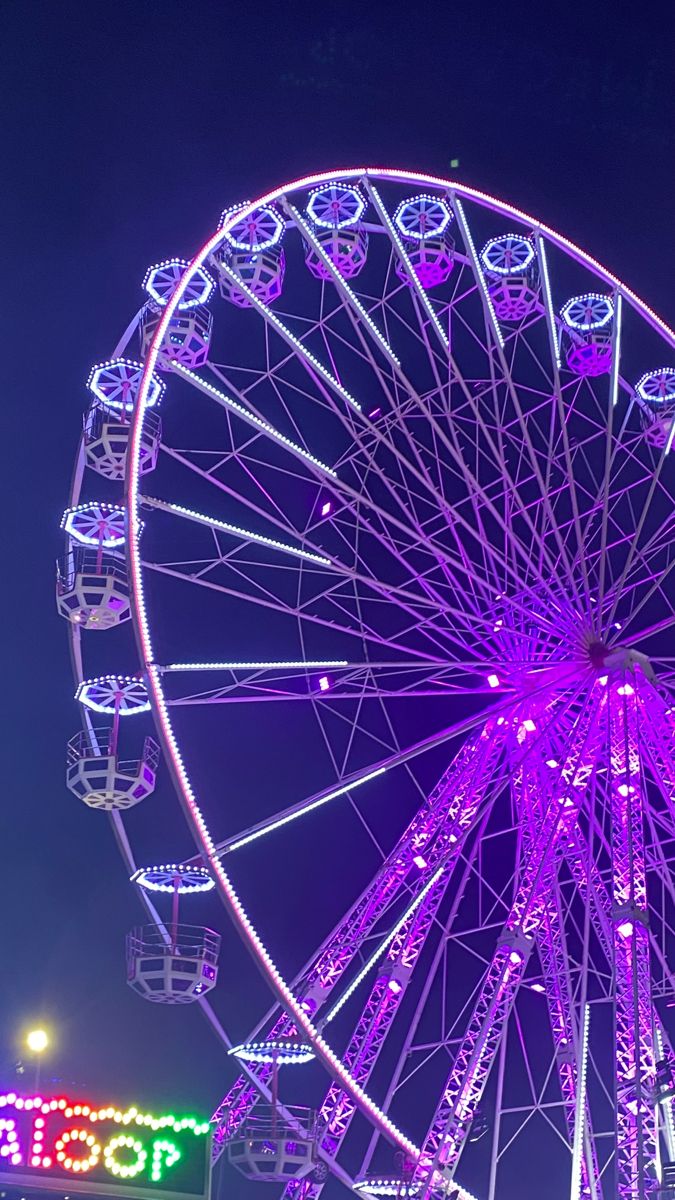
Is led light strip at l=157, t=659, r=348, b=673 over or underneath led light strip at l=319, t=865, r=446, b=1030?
over

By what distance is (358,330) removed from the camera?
2097cm

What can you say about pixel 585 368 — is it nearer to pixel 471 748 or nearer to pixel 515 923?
pixel 471 748

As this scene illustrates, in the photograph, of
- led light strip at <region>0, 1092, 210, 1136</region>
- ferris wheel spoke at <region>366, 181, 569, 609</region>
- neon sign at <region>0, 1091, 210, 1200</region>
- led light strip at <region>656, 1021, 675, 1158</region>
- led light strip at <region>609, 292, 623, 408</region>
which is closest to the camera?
neon sign at <region>0, 1091, 210, 1200</region>

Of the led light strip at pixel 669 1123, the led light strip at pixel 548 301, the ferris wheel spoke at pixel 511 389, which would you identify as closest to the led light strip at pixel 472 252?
the ferris wheel spoke at pixel 511 389

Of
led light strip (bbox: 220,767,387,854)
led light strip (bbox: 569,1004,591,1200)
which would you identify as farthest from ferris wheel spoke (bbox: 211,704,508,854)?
led light strip (bbox: 569,1004,591,1200)

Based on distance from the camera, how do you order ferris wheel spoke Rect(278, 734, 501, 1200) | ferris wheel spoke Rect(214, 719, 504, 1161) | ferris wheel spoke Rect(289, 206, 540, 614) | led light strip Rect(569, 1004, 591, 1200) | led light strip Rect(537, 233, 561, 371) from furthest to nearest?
led light strip Rect(537, 233, 561, 371)
ferris wheel spoke Rect(289, 206, 540, 614)
ferris wheel spoke Rect(278, 734, 501, 1200)
ferris wheel spoke Rect(214, 719, 504, 1161)
led light strip Rect(569, 1004, 591, 1200)

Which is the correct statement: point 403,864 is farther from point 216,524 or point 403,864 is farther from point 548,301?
point 548,301

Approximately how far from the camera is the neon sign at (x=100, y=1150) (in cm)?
1453

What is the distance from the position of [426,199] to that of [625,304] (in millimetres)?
3820

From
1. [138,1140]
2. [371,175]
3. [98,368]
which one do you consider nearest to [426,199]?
[371,175]

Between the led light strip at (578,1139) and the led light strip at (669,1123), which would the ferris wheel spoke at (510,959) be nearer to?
the led light strip at (578,1139)

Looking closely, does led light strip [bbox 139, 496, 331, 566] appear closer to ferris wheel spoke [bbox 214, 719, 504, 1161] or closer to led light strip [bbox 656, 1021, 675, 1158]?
ferris wheel spoke [bbox 214, 719, 504, 1161]

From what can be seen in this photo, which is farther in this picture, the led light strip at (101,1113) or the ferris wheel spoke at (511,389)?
the ferris wheel spoke at (511,389)

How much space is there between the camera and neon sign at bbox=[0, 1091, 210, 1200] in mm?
14531
